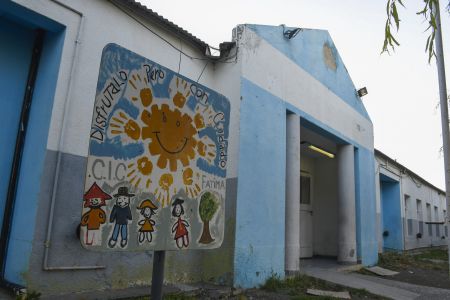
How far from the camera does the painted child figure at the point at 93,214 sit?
1.35 metres

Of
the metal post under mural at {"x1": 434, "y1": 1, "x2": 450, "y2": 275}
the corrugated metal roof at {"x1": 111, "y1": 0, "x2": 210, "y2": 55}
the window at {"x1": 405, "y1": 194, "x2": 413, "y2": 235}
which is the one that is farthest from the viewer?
the window at {"x1": 405, "y1": 194, "x2": 413, "y2": 235}

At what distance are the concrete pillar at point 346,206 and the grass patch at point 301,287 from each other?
2833 mm

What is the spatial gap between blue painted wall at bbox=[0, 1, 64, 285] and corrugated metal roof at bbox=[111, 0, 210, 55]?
3.73ft

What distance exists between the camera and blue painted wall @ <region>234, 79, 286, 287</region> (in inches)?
219

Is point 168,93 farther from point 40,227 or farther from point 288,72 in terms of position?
point 288,72

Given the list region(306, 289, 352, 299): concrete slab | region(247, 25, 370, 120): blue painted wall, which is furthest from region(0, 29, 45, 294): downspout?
region(306, 289, 352, 299): concrete slab

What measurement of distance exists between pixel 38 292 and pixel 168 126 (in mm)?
3083

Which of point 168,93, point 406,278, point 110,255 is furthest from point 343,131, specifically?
point 168,93

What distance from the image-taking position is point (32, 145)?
4.07 metres

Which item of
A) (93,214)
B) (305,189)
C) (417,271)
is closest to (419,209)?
(417,271)

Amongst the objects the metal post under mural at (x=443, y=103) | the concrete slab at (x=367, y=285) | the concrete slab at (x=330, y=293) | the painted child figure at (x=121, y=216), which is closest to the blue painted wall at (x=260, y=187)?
the concrete slab at (x=330, y=293)

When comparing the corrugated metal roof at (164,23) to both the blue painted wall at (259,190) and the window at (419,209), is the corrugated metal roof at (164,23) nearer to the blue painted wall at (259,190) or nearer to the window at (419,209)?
the blue painted wall at (259,190)

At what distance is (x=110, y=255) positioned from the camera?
450 cm

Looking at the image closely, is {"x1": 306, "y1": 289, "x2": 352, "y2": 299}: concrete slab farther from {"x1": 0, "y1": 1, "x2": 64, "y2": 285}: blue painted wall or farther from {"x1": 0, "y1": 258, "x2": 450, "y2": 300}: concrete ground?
{"x1": 0, "y1": 1, "x2": 64, "y2": 285}: blue painted wall
